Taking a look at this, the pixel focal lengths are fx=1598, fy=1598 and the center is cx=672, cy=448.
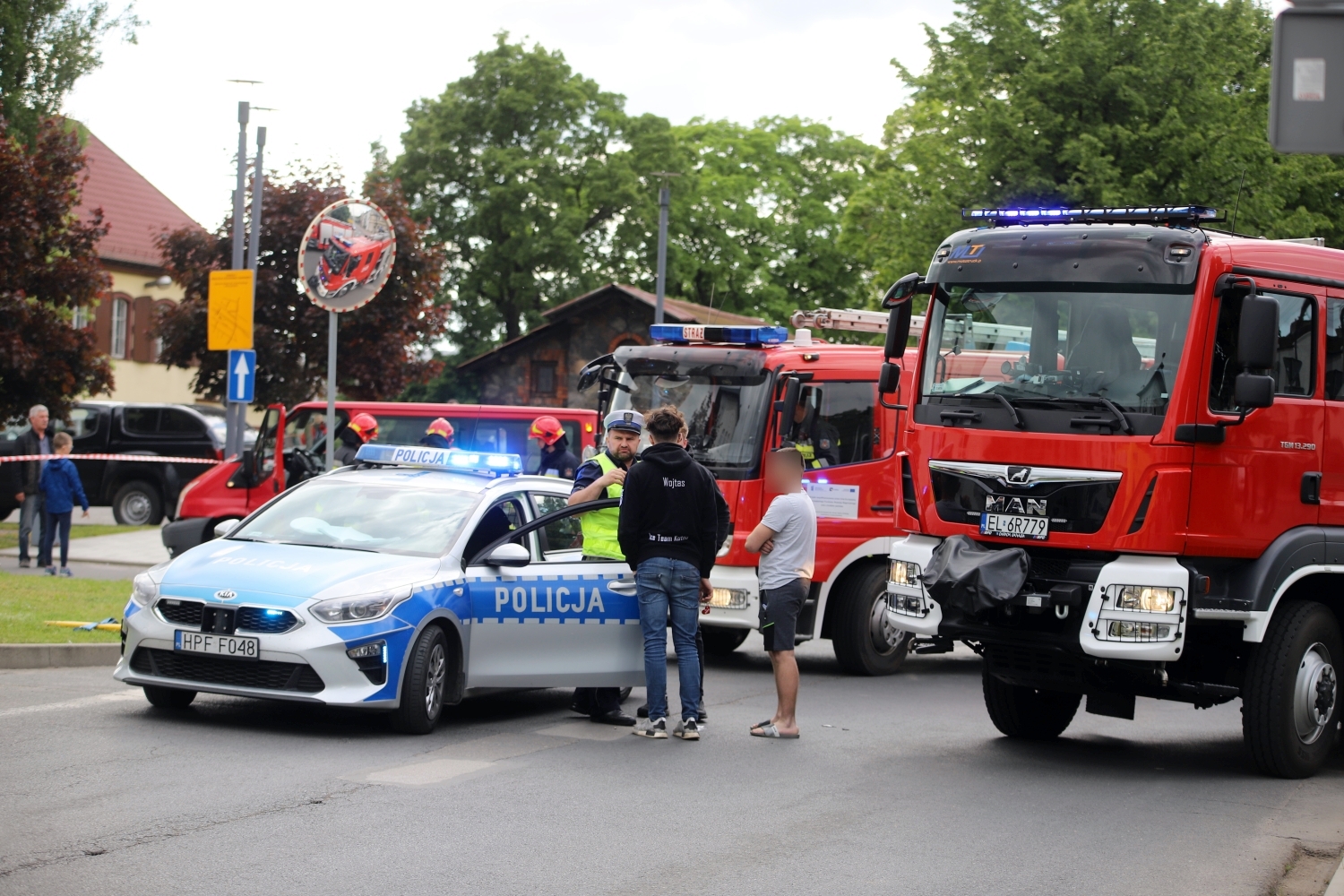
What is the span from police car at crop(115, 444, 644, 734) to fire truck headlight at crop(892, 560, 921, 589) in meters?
1.66

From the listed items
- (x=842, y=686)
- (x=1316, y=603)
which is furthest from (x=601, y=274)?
(x=1316, y=603)

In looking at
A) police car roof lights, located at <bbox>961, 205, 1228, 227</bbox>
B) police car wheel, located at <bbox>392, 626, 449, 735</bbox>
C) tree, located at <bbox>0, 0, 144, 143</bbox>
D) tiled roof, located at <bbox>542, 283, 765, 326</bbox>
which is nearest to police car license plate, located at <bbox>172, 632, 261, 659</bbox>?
police car wheel, located at <bbox>392, 626, 449, 735</bbox>

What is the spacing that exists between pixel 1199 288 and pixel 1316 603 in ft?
6.53

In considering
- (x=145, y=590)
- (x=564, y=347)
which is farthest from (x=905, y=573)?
(x=564, y=347)

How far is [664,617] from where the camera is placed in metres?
9.68

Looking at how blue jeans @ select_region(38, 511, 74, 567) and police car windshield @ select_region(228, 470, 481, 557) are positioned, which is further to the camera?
blue jeans @ select_region(38, 511, 74, 567)

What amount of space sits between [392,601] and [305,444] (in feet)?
41.1

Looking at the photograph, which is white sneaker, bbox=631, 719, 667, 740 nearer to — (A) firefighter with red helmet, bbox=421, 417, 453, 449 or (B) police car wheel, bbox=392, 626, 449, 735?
(B) police car wheel, bbox=392, 626, 449, 735

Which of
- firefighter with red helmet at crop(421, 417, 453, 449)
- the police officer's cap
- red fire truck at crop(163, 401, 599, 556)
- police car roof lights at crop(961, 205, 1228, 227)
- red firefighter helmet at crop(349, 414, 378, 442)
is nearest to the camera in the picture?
police car roof lights at crop(961, 205, 1228, 227)

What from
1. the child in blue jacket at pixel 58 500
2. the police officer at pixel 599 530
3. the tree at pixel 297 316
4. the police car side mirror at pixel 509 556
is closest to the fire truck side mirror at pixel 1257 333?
the police officer at pixel 599 530

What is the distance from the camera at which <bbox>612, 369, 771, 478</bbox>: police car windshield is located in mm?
13422

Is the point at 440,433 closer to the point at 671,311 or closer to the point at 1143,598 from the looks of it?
the point at 1143,598

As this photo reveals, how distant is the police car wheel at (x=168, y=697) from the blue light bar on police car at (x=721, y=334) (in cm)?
548

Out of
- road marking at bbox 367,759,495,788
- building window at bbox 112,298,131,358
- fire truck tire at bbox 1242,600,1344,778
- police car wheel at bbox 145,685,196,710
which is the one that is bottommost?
road marking at bbox 367,759,495,788
